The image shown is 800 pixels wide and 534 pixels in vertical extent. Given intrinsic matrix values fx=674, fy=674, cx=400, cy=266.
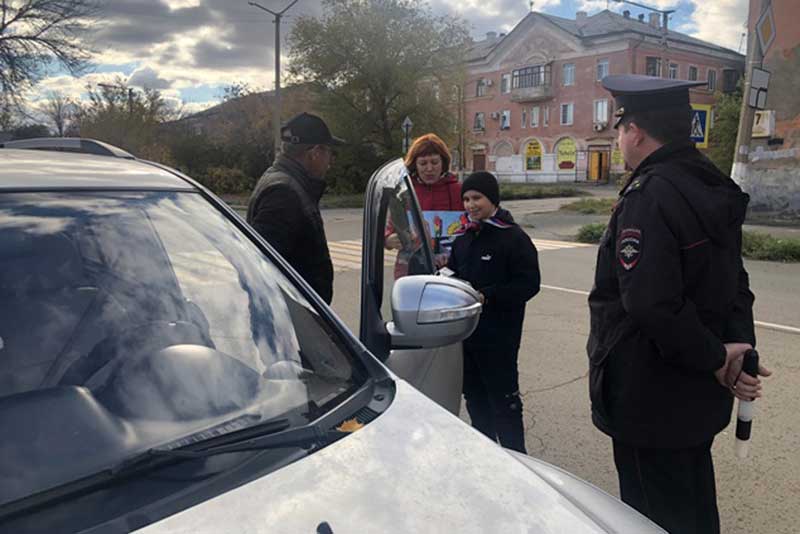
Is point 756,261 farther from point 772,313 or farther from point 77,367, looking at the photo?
point 77,367

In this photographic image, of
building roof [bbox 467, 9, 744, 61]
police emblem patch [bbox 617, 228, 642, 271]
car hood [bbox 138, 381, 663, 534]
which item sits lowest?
car hood [bbox 138, 381, 663, 534]

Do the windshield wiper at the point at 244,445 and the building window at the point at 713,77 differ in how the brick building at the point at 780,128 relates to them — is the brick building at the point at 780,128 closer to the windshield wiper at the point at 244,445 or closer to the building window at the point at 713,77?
the windshield wiper at the point at 244,445

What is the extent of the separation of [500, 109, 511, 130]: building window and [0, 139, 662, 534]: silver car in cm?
5866

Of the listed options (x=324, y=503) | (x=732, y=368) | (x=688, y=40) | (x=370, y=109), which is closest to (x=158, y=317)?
(x=324, y=503)

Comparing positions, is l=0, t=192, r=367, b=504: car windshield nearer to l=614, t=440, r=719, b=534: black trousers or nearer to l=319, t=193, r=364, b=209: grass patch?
l=614, t=440, r=719, b=534: black trousers

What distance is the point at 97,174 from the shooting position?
6.10ft

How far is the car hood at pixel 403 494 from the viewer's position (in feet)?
3.79

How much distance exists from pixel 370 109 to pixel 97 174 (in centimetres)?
3543

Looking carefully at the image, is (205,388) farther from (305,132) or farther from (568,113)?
(568,113)

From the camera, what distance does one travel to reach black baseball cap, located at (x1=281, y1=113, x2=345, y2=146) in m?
3.48

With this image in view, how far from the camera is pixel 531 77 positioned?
5553 cm

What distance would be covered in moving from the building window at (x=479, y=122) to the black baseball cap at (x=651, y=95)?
197 ft

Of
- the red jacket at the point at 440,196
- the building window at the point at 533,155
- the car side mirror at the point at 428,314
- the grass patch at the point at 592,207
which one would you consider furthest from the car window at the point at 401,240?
the building window at the point at 533,155

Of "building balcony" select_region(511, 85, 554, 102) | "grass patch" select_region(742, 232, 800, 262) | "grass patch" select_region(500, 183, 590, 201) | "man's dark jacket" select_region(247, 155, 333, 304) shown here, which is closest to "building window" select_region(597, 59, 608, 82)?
"building balcony" select_region(511, 85, 554, 102)
